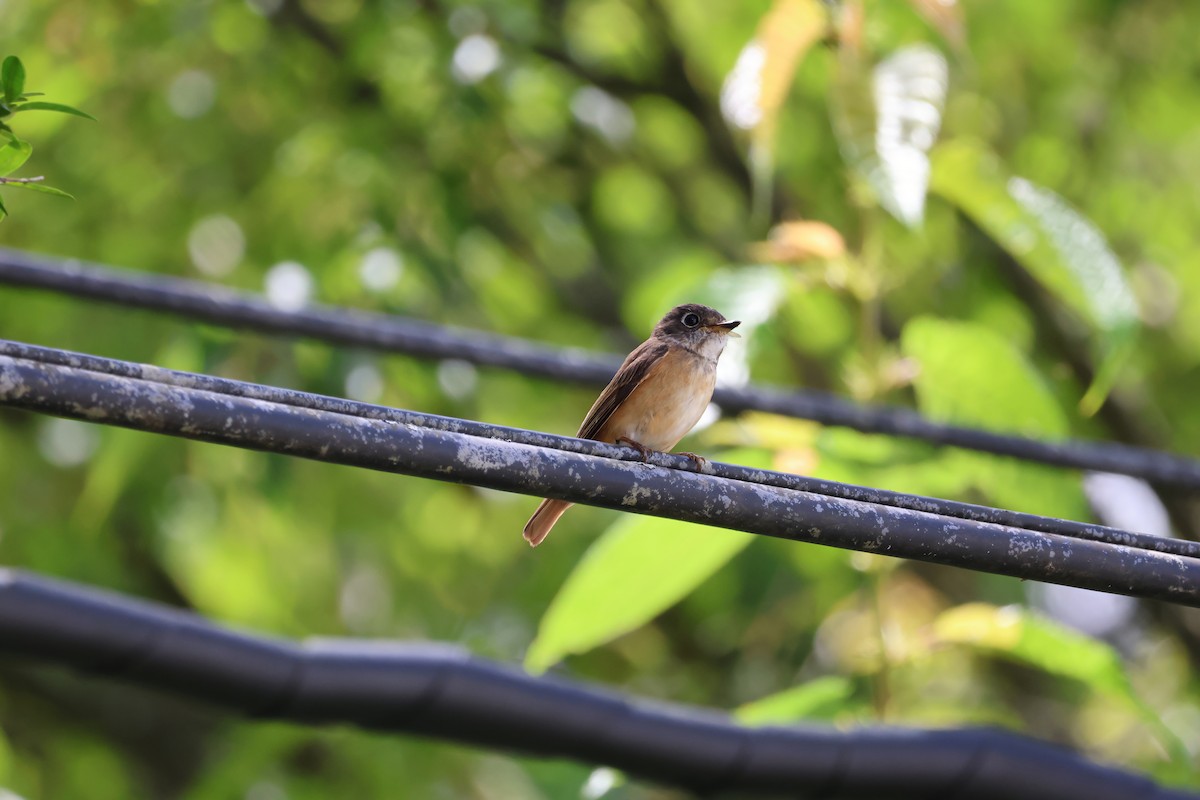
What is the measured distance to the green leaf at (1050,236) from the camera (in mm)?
3705

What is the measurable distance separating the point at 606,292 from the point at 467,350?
2.63 m

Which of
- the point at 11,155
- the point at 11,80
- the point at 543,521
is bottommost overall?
the point at 543,521

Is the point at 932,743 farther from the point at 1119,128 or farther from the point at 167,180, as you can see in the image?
the point at 1119,128

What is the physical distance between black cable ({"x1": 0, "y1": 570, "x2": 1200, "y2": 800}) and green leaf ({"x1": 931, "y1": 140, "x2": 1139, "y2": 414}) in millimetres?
1032

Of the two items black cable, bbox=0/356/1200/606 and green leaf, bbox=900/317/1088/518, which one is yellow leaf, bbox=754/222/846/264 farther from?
black cable, bbox=0/356/1200/606

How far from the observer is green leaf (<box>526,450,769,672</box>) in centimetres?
352

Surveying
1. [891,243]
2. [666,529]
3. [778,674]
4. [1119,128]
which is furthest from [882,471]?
[1119,128]

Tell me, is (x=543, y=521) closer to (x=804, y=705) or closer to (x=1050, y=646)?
(x=804, y=705)

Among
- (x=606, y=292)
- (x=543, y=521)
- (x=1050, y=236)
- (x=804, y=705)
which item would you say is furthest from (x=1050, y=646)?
(x=606, y=292)

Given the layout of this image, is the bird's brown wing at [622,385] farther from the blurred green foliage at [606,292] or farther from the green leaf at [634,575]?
the green leaf at [634,575]

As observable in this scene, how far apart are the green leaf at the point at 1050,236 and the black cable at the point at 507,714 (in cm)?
103

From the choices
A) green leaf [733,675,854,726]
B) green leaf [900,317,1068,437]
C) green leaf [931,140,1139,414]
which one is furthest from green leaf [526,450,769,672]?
green leaf [931,140,1139,414]

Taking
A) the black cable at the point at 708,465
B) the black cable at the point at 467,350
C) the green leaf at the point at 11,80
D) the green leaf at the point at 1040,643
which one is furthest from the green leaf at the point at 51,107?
the green leaf at the point at 1040,643

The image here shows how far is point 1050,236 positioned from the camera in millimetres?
3840
